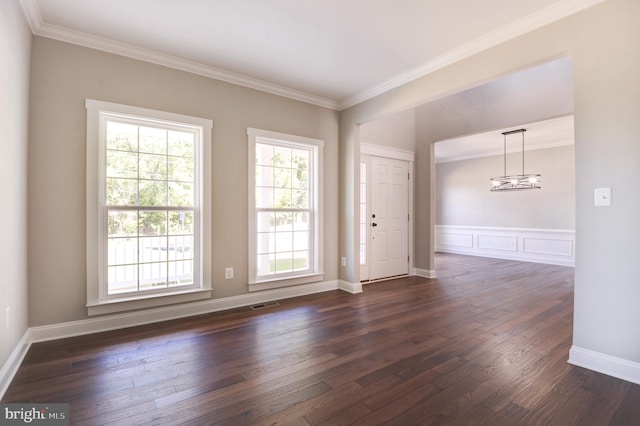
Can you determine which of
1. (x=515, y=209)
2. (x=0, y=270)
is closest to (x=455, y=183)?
(x=515, y=209)

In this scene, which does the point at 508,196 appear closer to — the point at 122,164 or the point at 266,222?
the point at 266,222

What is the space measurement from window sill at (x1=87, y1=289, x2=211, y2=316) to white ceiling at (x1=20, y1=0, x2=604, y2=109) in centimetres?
244

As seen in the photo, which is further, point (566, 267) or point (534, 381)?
point (566, 267)

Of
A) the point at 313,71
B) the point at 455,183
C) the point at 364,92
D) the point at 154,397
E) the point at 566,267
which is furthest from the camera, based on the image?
the point at 455,183

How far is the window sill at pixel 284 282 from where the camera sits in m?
3.86

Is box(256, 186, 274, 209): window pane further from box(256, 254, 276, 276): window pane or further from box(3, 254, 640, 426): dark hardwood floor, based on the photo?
box(3, 254, 640, 426): dark hardwood floor

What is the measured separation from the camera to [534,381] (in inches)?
82.0

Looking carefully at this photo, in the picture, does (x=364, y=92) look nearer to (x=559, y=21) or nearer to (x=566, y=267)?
(x=559, y=21)

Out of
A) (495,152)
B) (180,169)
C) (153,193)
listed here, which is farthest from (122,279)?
(495,152)

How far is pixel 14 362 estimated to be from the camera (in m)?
2.18

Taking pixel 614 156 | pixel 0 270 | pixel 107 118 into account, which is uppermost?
pixel 107 118

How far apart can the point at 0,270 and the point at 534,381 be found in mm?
3580

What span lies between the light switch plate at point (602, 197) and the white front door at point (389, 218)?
3191 millimetres

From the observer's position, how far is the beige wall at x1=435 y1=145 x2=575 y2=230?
6.88m
